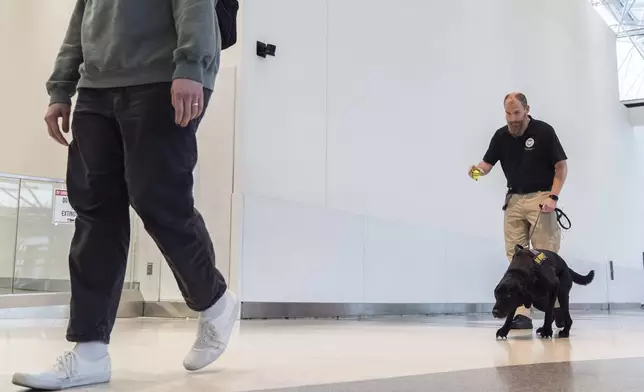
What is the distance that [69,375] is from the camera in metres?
1.57

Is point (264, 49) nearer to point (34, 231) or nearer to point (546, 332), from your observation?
point (34, 231)

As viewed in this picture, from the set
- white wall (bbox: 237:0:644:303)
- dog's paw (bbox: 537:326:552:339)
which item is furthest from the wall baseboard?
dog's paw (bbox: 537:326:552:339)

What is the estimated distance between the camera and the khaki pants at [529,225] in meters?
4.06

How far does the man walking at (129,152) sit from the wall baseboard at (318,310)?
10.1 feet

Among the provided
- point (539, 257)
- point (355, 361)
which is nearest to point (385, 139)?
point (539, 257)

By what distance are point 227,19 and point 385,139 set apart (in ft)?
15.0

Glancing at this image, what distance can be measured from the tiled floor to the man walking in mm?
209

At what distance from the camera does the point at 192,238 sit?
165 centimetres

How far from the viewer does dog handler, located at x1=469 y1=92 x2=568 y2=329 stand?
159 inches

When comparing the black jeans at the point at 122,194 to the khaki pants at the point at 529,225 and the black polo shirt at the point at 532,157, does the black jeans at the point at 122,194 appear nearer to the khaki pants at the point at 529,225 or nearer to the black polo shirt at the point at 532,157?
the khaki pants at the point at 529,225

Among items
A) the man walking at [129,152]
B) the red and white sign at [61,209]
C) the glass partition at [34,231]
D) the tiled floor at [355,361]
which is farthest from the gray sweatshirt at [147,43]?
the red and white sign at [61,209]

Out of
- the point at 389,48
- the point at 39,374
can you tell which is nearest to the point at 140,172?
the point at 39,374

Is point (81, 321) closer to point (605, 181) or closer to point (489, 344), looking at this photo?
point (489, 344)

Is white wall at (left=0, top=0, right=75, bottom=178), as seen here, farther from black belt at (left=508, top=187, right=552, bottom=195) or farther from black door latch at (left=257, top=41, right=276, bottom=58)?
black belt at (left=508, top=187, right=552, bottom=195)
